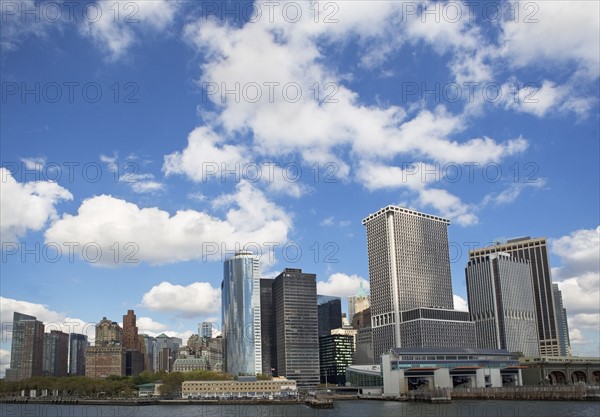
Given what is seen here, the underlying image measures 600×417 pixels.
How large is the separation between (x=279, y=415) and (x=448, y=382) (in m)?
70.9

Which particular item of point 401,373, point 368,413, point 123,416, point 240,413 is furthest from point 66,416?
point 401,373

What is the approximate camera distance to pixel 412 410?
13912 centimetres

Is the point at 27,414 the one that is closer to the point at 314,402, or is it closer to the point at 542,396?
the point at 314,402

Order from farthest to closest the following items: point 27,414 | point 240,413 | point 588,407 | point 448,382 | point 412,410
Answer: point 448,382 < point 27,414 < point 240,413 < point 412,410 < point 588,407

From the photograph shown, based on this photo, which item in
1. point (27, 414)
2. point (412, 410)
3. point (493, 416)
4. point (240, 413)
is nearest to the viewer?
point (493, 416)

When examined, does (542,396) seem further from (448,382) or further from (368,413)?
(368,413)

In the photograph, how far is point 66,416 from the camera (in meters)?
157

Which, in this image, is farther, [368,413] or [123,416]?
[123,416]

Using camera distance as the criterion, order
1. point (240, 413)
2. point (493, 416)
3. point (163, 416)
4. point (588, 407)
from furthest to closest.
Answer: point (240, 413) → point (163, 416) → point (588, 407) → point (493, 416)

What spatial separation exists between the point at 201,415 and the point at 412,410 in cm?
4689

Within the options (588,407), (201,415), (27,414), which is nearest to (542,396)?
(588,407)

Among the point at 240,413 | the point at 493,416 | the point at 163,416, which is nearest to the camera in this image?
the point at 493,416

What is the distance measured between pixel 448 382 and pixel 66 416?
343ft

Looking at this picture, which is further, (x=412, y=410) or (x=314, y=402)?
(x=314, y=402)
